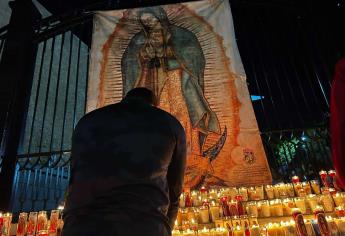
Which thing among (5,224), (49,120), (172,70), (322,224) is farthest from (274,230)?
(49,120)

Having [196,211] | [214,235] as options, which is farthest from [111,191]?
[196,211]

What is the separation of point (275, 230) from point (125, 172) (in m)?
1.66

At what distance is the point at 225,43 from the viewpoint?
4.59m

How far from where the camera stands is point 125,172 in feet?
4.46

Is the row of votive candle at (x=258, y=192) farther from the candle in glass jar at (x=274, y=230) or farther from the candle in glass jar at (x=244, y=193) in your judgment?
→ the candle in glass jar at (x=274, y=230)

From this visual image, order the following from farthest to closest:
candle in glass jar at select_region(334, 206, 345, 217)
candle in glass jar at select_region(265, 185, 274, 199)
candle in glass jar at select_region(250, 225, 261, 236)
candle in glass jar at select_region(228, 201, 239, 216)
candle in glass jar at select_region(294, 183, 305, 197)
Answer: candle in glass jar at select_region(265, 185, 274, 199) → candle in glass jar at select_region(294, 183, 305, 197) → candle in glass jar at select_region(228, 201, 239, 216) → candle in glass jar at select_region(334, 206, 345, 217) → candle in glass jar at select_region(250, 225, 261, 236)

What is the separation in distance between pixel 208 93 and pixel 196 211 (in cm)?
182

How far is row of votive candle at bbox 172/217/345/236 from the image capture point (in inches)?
90.9

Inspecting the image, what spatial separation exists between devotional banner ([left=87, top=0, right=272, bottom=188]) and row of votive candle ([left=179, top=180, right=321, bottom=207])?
1.04ft

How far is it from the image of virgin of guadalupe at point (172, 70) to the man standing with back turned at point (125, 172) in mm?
2266

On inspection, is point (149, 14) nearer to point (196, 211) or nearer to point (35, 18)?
point (35, 18)

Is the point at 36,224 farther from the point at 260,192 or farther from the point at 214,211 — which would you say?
the point at 260,192

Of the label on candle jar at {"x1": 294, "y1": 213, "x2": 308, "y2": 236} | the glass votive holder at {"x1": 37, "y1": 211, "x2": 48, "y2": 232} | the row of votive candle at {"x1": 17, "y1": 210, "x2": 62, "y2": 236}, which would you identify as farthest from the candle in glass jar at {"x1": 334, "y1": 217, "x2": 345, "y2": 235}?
the glass votive holder at {"x1": 37, "y1": 211, "x2": 48, "y2": 232}

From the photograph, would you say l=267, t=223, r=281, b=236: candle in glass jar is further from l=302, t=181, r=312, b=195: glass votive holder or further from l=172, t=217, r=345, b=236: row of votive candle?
l=302, t=181, r=312, b=195: glass votive holder
